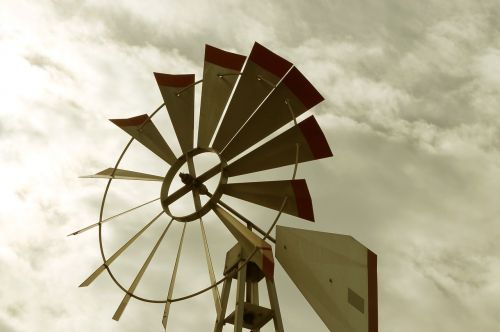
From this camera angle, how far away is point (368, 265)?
632 cm

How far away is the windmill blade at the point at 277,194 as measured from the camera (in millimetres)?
6465

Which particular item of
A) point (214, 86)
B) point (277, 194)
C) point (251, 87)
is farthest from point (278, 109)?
point (277, 194)

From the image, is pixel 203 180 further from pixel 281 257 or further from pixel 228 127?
pixel 281 257

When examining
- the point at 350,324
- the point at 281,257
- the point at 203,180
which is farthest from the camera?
the point at 203,180

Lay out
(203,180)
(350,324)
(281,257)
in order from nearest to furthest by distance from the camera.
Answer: (350,324), (281,257), (203,180)

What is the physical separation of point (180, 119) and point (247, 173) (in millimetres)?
1021

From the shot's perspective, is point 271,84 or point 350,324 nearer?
point 350,324

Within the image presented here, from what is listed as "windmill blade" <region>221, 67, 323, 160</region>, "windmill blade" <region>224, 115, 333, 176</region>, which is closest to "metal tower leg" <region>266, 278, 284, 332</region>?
"windmill blade" <region>224, 115, 333, 176</region>

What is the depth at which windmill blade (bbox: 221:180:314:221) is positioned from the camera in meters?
6.46

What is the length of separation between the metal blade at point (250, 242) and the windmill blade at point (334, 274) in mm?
385

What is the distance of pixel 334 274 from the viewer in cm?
644

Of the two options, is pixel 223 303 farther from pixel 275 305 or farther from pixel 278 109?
pixel 278 109

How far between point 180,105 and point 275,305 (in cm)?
251

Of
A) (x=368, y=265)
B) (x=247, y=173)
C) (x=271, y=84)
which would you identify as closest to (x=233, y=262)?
(x=247, y=173)
